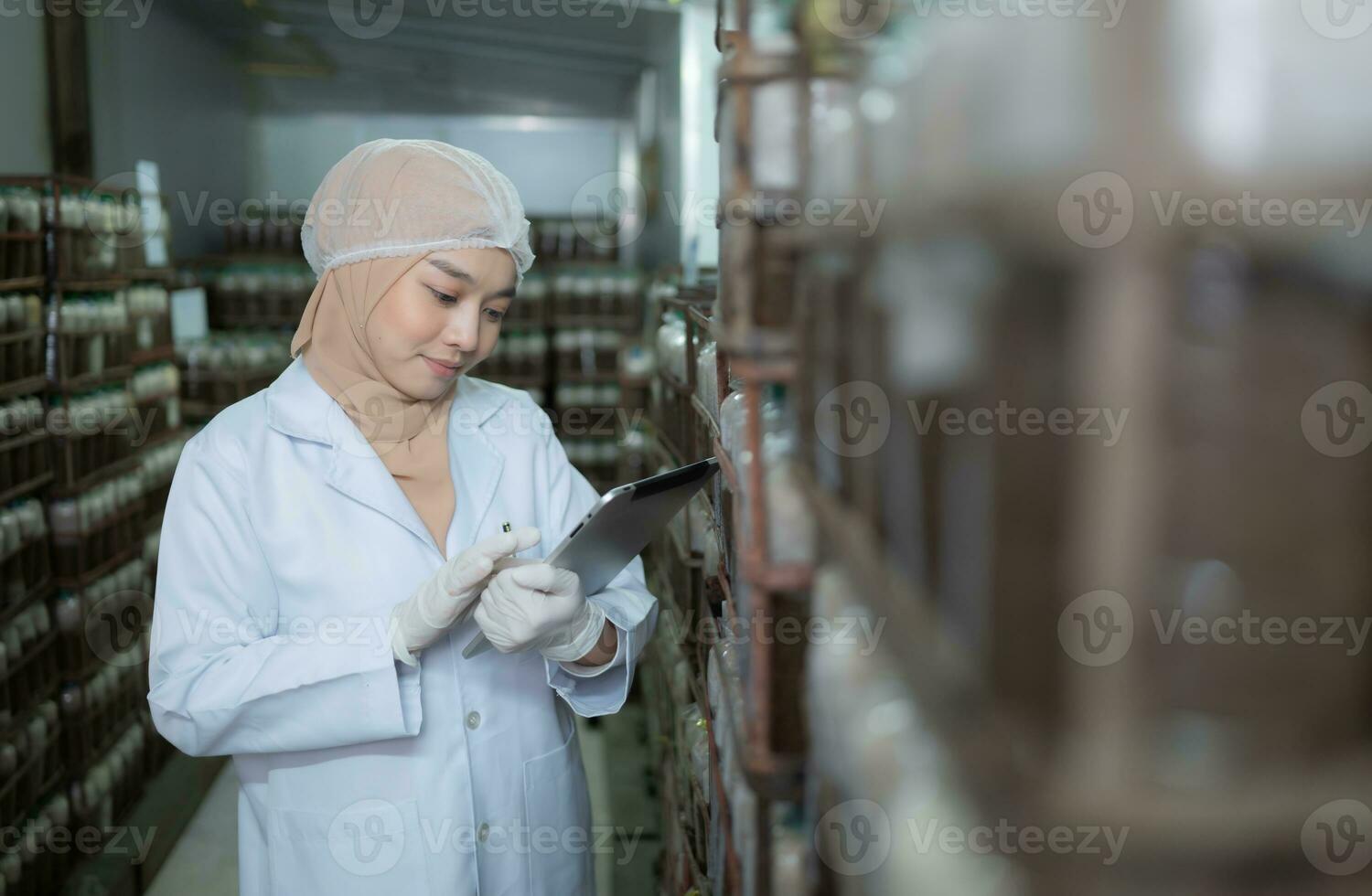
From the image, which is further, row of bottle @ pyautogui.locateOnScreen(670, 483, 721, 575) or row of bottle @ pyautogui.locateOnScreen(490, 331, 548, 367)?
row of bottle @ pyautogui.locateOnScreen(490, 331, 548, 367)

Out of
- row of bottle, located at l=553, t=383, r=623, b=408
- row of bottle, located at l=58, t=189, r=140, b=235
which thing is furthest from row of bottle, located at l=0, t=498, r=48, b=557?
row of bottle, located at l=553, t=383, r=623, b=408

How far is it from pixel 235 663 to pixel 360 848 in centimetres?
36

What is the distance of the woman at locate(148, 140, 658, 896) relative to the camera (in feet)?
5.23

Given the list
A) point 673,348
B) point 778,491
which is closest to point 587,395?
point 673,348

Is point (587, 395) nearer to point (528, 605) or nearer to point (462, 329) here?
point (462, 329)

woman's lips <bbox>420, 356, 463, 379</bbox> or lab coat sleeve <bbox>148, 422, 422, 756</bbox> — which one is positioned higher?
woman's lips <bbox>420, 356, 463, 379</bbox>

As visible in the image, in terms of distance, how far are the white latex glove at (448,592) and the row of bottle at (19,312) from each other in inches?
105

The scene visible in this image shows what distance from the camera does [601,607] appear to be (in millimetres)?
1838

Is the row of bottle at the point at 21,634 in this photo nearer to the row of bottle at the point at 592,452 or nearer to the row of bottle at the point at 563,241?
the row of bottle at the point at 592,452

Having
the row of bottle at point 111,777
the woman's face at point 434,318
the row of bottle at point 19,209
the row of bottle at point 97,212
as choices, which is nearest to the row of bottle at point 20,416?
the row of bottle at point 19,209

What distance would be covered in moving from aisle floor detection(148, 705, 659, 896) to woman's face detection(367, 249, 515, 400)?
2.33 m

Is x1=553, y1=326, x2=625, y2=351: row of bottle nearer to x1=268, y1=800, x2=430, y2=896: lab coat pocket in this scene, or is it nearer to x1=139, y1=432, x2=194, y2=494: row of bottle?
x1=139, y1=432, x2=194, y2=494: row of bottle

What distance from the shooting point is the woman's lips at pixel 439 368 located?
5.60 ft

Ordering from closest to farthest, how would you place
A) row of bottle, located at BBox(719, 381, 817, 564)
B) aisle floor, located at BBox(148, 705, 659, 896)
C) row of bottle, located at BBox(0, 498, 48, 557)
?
row of bottle, located at BBox(719, 381, 817, 564)
row of bottle, located at BBox(0, 498, 48, 557)
aisle floor, located at BBox(148, 705, 659, 896)
